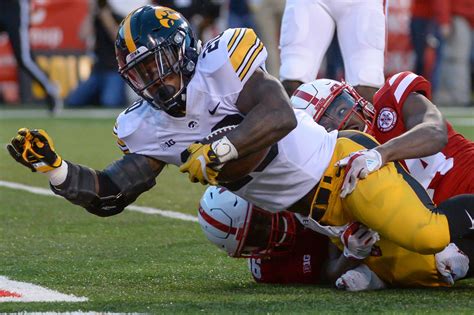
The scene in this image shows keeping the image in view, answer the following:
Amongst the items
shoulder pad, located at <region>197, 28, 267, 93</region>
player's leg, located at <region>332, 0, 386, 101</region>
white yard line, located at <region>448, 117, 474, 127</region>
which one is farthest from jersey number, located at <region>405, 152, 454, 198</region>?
white yard line, located at <region>448, 117, 474, 127</region>

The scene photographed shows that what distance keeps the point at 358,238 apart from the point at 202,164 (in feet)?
2.09

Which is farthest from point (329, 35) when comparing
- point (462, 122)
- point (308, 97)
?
point (462, 122)

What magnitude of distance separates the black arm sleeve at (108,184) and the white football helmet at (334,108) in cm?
81

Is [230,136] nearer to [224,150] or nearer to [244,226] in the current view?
[224,150]

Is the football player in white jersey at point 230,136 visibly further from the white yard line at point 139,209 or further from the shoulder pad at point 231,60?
the white yard line at point 139,209

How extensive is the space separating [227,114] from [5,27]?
9.07 metres

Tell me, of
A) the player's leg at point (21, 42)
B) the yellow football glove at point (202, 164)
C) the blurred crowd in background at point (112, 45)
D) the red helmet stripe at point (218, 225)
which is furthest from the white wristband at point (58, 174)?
the blurred crowd in background at point (112, 45)

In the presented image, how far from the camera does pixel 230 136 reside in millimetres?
3617

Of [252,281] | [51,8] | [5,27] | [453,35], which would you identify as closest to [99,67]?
[51,8]

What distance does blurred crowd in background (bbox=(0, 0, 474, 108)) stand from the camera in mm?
13672

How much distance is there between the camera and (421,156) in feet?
12.7

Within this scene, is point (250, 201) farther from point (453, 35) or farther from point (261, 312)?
point (453, 35)

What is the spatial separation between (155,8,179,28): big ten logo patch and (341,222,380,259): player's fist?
92 centimetres

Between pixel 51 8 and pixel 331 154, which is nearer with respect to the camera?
pixel 331 154
